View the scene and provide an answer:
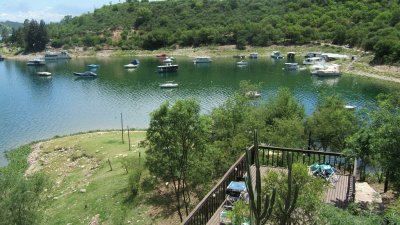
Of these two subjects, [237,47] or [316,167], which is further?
[237,47]

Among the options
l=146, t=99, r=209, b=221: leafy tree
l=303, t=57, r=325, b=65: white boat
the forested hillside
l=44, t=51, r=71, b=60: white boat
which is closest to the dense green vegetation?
l=146, t=99, r=209, b=221: leafy tree

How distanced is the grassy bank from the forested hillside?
2826 inches

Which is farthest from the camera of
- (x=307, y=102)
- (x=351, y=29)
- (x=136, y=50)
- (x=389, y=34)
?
(x=136, y=50)

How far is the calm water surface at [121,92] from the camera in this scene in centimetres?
5406

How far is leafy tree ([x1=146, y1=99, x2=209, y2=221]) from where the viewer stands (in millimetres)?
18766

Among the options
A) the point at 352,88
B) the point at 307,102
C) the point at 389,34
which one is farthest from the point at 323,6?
the point at 307,102

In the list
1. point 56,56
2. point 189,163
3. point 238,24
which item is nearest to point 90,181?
point 189,163

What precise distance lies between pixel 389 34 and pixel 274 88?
43.0m

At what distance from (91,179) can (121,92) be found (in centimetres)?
4465

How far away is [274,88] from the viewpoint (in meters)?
72.6

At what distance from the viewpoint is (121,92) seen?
75188 mm

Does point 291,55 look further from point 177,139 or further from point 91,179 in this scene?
point 177,139

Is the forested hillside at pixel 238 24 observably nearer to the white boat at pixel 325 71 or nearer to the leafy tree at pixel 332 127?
the white boat at pixel 325 71

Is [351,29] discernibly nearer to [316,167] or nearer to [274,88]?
[274,88]
